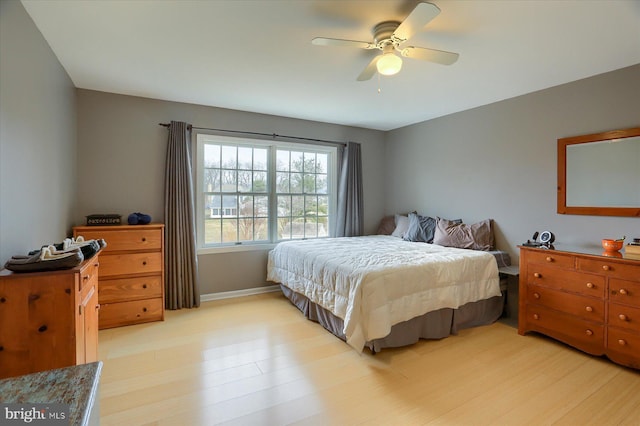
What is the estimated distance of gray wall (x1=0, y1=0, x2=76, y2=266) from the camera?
173 centimetres

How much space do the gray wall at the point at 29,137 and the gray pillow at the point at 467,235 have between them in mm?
3924

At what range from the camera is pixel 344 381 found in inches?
86.4

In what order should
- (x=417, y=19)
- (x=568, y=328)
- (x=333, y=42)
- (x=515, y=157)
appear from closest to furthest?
(x=417, y=19) < (x=333, y=42) < (x=568, y=328) < (x=515, y=157)

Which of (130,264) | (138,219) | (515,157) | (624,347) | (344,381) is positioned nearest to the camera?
(344,381)

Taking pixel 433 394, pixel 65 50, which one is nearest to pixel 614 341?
pixel 433 394

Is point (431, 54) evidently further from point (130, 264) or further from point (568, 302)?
point (130, 264)

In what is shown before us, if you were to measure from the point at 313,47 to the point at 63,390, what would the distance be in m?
Result: 2.42

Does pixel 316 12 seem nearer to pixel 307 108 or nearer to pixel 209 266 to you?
pixel 307 108

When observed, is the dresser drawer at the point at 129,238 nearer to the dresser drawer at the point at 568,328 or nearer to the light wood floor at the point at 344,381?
the light wood floor at the point at 344,381

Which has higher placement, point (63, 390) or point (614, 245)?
point (614, 245)

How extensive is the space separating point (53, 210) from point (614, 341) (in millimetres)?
4594

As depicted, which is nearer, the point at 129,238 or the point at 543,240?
the point at 543,240

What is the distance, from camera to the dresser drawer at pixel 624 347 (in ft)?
7.46

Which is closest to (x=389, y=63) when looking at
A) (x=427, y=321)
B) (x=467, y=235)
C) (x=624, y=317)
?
(x=427, y=321)
